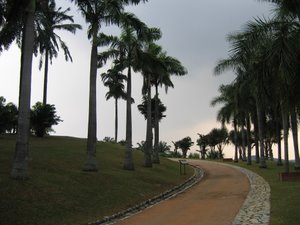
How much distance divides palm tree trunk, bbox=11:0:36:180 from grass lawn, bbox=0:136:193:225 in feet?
1.83

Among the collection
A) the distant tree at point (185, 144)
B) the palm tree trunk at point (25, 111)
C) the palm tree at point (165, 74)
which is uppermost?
the palm tree at point (165, 74)

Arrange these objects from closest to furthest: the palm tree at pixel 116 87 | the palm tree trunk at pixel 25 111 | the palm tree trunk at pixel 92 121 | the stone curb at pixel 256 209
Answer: the stone curb at pixel 256 209 < the palm tree trunk at pixel 25 111 < the palm tree trunk at pixel 92 121 < the palm tree at pixel 116 87

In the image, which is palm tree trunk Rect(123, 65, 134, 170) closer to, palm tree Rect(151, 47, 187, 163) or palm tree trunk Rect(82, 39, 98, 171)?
palm tree trunk Rect(82, 39, 98, 171)

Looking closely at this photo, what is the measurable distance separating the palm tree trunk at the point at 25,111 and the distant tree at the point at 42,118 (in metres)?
20.2

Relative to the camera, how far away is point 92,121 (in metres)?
26.4

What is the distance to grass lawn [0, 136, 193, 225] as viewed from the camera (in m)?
15.3

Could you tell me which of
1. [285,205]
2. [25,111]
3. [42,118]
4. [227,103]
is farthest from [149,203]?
[227,103]

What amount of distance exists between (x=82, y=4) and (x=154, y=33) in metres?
9.12

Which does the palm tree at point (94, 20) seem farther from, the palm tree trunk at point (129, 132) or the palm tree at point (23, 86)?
the palm tree at point (23, 86)

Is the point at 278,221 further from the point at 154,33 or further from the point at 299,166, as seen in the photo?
the point at 299,166

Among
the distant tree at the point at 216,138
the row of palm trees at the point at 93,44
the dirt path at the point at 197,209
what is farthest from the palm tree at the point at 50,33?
the distant tree at the point at 216,138

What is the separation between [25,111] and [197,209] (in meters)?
8.05

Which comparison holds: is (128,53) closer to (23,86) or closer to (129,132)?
(129,132)

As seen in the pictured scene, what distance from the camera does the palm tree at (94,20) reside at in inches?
1038
